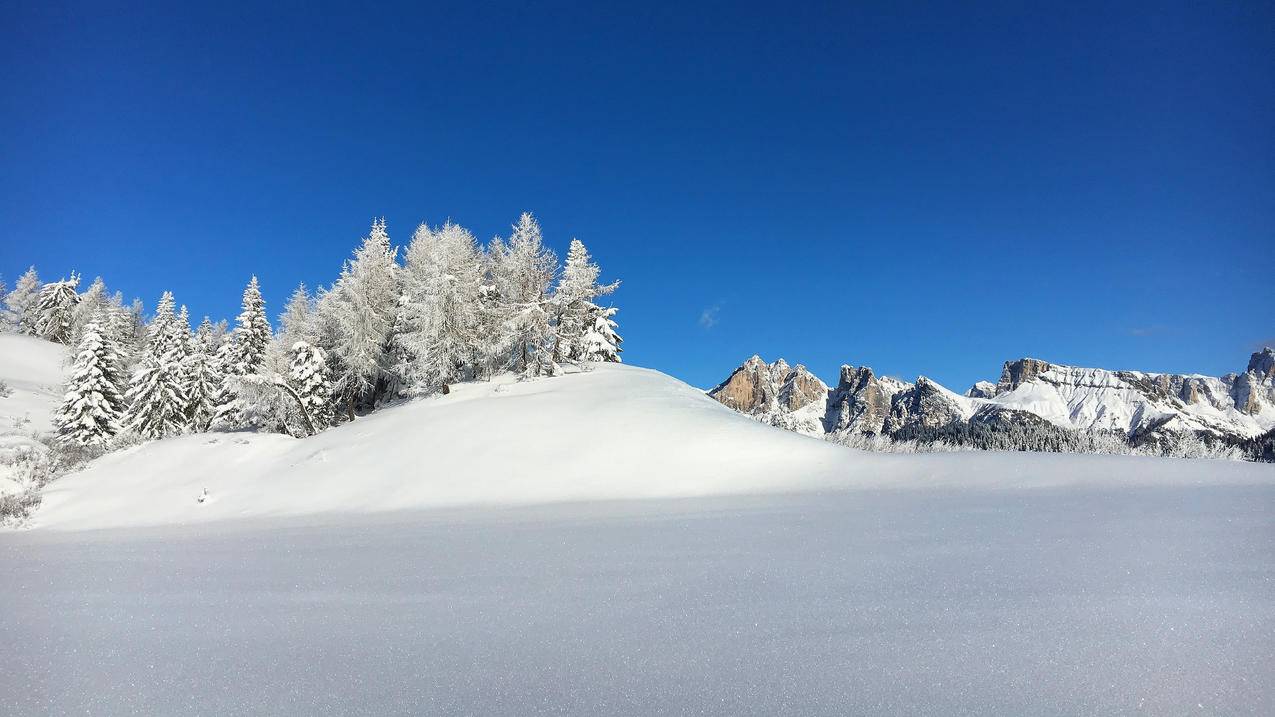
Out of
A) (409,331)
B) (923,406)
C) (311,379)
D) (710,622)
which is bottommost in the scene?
(710,622)

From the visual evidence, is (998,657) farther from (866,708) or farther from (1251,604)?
(1251,604)

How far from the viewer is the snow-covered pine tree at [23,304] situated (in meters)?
66.6

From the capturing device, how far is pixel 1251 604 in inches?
133

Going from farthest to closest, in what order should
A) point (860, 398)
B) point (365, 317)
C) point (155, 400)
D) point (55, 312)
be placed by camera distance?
point (860, 398) → point (55, 312) → point (155, 400) → point (365, 317)

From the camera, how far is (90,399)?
1309 inches

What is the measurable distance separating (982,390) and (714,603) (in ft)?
577

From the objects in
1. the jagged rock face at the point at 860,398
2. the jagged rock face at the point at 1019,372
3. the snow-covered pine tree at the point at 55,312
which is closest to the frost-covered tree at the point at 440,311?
the snow-covered pine tree at the point at 55,312

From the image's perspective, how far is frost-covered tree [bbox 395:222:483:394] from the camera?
24625mm

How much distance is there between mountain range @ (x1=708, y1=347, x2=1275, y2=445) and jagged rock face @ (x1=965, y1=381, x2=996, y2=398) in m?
0.27

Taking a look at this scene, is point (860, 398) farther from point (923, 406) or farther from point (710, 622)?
point (710, 622)

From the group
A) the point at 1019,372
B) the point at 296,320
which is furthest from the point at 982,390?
the point at 296,320

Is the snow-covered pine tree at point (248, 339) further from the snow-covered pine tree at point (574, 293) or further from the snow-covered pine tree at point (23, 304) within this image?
the snow-covered pine tree at point (23, 304)

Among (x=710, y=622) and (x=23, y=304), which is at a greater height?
(x=23, y=304)

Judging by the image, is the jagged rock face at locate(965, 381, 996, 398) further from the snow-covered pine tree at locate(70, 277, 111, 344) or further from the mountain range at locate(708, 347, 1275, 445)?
the snow-covered pine tree at locate(70, 277, 111, 344)
